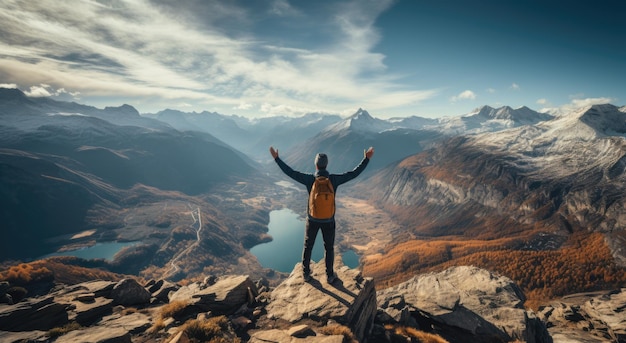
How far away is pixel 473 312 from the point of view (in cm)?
1739

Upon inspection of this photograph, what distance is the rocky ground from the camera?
10062 millimetres

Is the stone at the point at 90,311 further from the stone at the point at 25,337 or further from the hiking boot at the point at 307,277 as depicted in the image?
the hiking boot at the point at 307,277

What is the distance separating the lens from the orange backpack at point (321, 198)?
39.0 ft

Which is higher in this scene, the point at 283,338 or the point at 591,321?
the point at 283,338

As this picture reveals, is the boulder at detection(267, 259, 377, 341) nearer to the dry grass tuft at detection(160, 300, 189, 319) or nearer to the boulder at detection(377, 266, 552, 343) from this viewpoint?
the boulder at detection(377, 266, 552, 343)

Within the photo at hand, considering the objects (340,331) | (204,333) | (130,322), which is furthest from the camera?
(130,322)

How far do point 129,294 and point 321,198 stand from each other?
13983 millimetres

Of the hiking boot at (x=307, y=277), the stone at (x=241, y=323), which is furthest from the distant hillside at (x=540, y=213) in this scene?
the stone at (x=241, y=323)

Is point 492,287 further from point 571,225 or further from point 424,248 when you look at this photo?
point 571,225

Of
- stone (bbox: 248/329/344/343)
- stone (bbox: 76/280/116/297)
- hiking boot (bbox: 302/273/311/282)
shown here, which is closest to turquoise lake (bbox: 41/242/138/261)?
stone (bbox: 76/280/116/297)

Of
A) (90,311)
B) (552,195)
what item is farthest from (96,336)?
(552,195)

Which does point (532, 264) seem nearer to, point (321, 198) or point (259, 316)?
point (321, 198)

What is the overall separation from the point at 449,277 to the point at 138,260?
176 meters

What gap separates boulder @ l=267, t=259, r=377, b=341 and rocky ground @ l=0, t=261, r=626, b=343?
44mm
